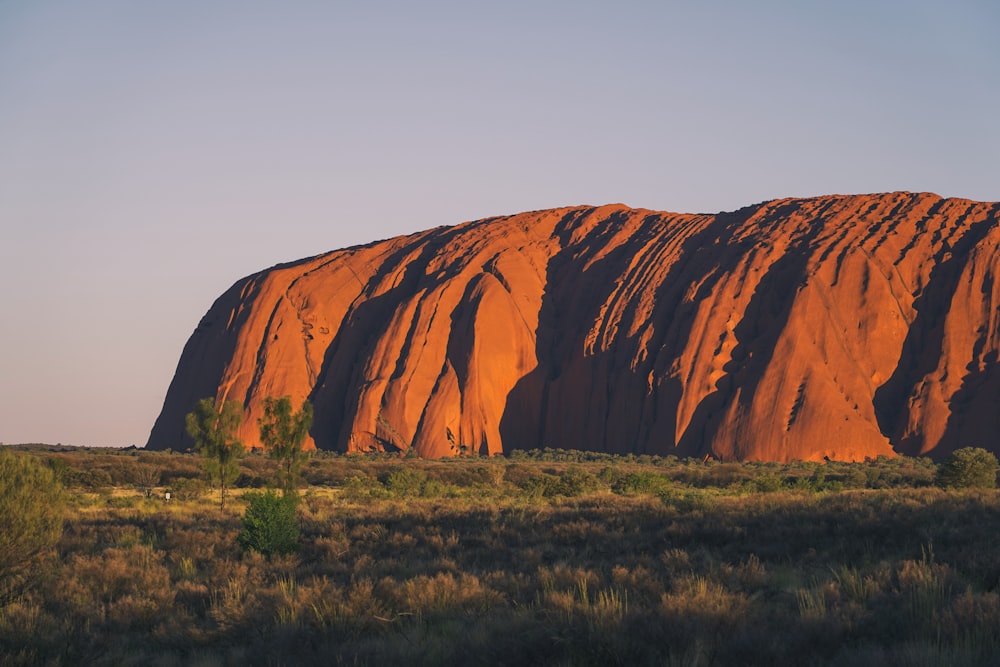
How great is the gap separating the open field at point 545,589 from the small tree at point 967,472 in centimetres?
1574

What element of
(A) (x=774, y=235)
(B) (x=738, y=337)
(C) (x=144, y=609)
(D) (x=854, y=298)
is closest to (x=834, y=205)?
(A) (x=774, y=235)

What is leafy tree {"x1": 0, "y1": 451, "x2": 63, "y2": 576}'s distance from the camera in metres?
13.8

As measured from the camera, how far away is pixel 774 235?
80.4 m

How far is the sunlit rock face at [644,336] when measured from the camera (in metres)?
68.7

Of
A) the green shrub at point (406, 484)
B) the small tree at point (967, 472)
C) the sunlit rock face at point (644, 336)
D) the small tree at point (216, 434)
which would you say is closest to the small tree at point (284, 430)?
the small tree at point (216, 434)

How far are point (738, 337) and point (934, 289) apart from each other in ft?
54.2

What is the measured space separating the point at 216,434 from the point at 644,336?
5029 centimetres

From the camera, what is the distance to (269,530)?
1672 centimetres

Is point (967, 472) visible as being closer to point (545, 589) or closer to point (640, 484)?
point (640, 484)

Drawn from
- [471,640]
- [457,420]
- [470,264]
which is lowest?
[457,420]

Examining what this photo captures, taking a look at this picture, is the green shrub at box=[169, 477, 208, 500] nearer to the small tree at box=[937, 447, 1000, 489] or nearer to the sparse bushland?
the sparse bushland

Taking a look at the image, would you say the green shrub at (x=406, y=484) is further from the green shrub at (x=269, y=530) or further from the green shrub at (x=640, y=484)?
the green shrub at (x=269, y=530)

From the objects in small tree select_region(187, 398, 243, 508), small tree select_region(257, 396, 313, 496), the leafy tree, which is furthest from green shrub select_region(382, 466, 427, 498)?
the leafy tree

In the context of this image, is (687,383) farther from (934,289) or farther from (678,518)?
(678,518)
